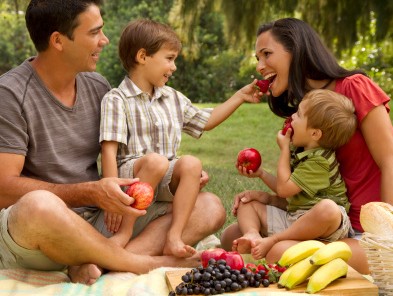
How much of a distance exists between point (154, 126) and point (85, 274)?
0.82 meters

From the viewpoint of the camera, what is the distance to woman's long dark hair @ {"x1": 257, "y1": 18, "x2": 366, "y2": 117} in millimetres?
3881

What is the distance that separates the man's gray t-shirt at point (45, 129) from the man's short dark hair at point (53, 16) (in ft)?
0.56

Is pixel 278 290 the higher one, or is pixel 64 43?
pixel 64 43

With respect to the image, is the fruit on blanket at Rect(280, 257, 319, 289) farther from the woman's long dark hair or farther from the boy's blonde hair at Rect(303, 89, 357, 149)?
the woman's long dark hair

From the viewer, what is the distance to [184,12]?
8320mm

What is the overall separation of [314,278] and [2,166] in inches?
56.6

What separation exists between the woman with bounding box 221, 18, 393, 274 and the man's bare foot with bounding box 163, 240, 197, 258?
1.19 feet

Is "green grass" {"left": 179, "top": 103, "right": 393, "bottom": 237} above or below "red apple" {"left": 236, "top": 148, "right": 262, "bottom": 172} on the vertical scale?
below

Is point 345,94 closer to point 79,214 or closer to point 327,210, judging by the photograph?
point 327,210

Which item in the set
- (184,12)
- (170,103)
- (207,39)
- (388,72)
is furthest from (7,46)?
(170,103)

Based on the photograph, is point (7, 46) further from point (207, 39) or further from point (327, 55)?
point (327, 55)

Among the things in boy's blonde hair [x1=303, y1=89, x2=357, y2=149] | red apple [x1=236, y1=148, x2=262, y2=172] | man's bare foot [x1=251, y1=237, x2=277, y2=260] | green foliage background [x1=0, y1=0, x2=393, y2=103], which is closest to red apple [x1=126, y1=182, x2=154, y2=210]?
man's bare foot [x1=251, y1=237, x2=277, y2=260]

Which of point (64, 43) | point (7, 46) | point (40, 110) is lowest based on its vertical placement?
point (7, 46)

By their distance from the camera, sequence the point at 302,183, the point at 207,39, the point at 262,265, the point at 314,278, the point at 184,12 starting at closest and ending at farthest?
the point at 314,278, the point at 262,265, the point at 302,183, the point at 184,12, the point at 207,39
